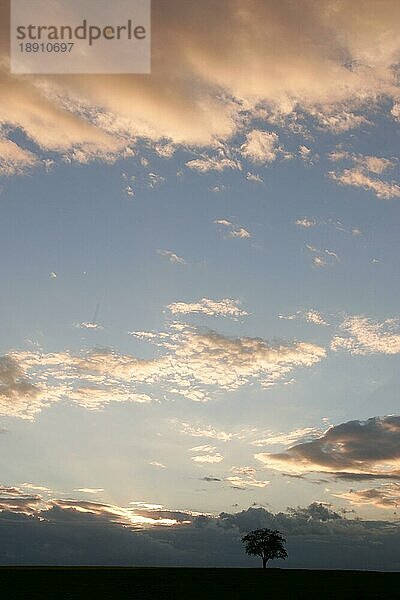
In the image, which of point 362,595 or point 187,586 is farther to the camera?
point 187,586

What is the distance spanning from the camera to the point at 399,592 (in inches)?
3105

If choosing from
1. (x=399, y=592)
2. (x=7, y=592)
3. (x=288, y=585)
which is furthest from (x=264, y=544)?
(x=7, y=592)

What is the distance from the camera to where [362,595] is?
7606 cm

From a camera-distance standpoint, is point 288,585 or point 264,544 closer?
point 288,585

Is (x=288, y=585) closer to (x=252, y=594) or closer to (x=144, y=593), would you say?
(x=252, y=594)

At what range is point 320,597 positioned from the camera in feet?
241

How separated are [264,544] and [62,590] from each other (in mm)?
105180

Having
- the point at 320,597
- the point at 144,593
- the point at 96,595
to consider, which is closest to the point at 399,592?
the point at 320,597

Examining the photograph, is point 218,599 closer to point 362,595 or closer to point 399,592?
point 362,595

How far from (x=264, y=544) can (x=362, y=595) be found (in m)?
103

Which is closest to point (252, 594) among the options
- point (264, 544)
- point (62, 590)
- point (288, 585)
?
point (288, 585)

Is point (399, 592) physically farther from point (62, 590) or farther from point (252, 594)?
point (62, 590)

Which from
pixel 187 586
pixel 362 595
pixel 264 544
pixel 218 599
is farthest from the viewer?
pixel 264 544

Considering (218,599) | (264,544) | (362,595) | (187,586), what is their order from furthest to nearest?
(264,544) → (187,586) → (362,595) → (218,599)
